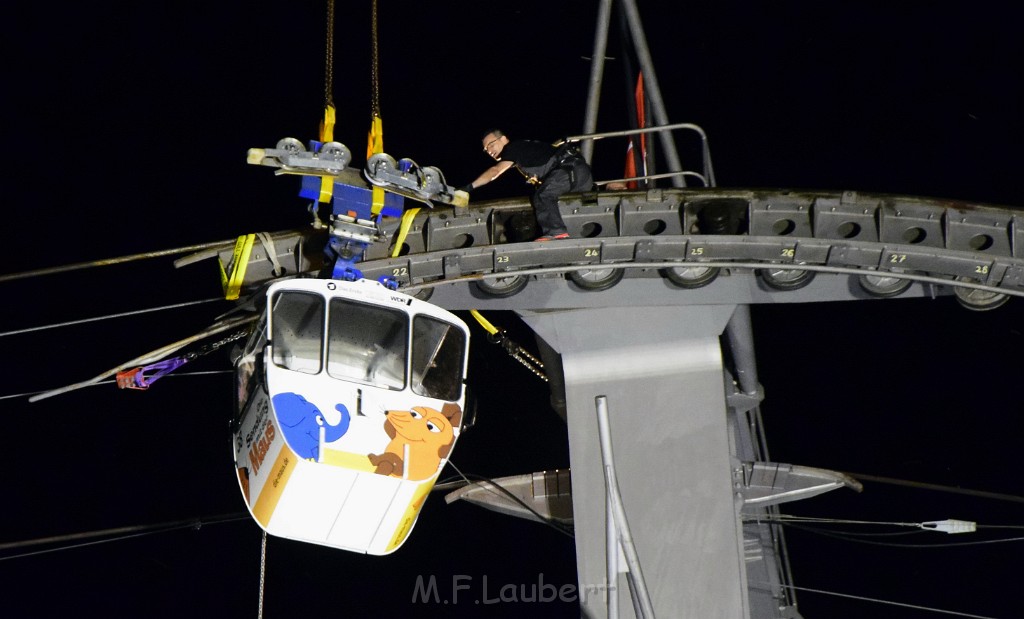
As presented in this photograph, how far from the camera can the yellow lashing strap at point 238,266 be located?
1255 centimetres

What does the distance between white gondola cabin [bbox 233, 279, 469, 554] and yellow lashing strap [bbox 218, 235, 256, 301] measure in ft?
3.29

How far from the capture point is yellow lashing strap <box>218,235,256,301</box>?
1255 cm

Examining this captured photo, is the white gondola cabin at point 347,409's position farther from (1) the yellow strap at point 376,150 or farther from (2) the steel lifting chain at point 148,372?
(2) the steel lifting chain at point 148,372

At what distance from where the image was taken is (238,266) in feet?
41.2

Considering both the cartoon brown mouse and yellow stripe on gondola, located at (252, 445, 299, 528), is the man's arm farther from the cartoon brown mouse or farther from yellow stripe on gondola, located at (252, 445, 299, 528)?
yellow stripe on gondola, located at (252, 445, 299, 528)

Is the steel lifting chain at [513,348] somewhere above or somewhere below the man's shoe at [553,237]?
below

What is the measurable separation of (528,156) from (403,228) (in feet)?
3.75

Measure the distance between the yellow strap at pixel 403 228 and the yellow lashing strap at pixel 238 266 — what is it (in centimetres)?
113

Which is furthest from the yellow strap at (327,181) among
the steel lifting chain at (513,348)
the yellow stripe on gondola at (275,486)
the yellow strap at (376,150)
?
the steel lifting chain at (513,348)

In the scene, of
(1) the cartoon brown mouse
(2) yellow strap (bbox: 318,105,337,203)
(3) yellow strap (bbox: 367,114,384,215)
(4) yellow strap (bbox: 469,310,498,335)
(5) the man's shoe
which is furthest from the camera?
(4) yellow strap (bbox: 469,310,498,335)

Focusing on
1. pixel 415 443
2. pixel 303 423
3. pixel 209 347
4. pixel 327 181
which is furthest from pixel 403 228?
pixel 303 423

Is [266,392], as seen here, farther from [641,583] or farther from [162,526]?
[162,526]

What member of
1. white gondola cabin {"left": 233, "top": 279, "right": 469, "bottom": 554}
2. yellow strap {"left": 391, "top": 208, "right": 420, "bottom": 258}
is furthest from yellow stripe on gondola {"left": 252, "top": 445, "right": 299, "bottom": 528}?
yellow strap {"left": 391, "top": 208, "right": 420, "bottom": 258}

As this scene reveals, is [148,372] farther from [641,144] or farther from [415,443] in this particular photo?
[641,144]
